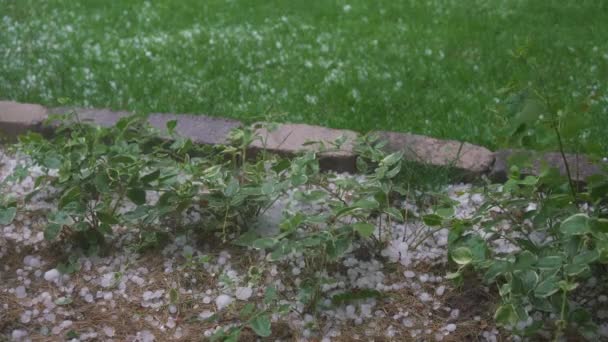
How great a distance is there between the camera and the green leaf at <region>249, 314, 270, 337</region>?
2377 mm

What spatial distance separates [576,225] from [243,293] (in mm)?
1173

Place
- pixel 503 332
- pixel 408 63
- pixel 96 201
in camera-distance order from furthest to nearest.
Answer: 1. pixel 408 63
2. pixel 96 201
3. pixel 503 332

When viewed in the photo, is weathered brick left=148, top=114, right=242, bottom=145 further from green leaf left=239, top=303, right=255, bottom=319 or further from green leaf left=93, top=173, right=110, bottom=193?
green leaf left=239, top=303, right=255, bottom=319

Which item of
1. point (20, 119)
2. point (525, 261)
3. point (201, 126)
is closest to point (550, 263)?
point (525, 261)

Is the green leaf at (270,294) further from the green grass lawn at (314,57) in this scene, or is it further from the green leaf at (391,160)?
the green grass lawn at (314,57)

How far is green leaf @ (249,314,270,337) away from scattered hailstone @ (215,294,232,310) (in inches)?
10.7

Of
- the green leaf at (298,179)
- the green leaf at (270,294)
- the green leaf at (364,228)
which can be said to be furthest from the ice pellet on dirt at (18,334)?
the green leaf at (364,228)

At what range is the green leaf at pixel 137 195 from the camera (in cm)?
296

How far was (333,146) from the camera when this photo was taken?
11.4 ft

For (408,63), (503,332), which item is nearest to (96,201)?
(503,332)

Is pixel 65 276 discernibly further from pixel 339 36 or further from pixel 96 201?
pixel 339 36

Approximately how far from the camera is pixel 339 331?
2.56 metres

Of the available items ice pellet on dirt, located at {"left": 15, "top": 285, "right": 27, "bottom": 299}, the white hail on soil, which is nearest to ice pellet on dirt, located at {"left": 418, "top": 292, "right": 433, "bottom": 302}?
the white hail on soil

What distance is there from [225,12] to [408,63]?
1.85 metres
